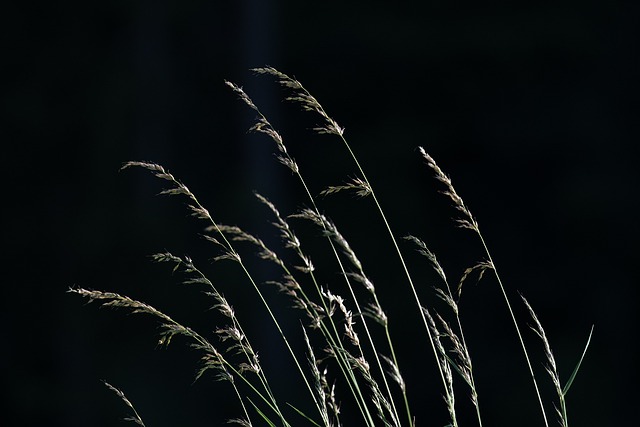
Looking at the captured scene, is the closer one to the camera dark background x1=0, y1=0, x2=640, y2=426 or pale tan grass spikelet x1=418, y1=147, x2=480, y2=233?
pale tan grass spikelet x1=418, y1=147, x2=480, y2=233

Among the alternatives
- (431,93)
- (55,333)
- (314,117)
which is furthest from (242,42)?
(55,333)

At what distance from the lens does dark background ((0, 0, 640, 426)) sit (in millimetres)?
9461

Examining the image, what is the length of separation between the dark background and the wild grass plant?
259 millimetres

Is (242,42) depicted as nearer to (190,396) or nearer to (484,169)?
(484,169)

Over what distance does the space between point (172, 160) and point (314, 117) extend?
2.05 metres

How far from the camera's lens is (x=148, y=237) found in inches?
444

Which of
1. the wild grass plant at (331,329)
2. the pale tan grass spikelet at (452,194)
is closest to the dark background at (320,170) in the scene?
the wild grass plant at (331,329)

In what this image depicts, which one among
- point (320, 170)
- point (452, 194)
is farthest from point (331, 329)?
point (320, 170)

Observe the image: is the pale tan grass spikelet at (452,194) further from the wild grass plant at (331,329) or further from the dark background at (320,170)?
the dark background at (320,170)

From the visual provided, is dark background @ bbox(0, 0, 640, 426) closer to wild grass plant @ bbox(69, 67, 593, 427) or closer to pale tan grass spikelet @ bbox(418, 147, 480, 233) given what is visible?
wild grass plant @ bbox(69, 67, 593, 427)

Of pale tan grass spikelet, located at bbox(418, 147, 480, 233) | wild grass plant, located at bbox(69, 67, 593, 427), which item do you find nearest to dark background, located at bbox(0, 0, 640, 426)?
wild grass plant, located at bbox(69, 67, 593, 427)

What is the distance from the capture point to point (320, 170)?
1134cm

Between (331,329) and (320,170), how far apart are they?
228 inches

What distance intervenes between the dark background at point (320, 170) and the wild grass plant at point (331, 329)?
0.85 ft
